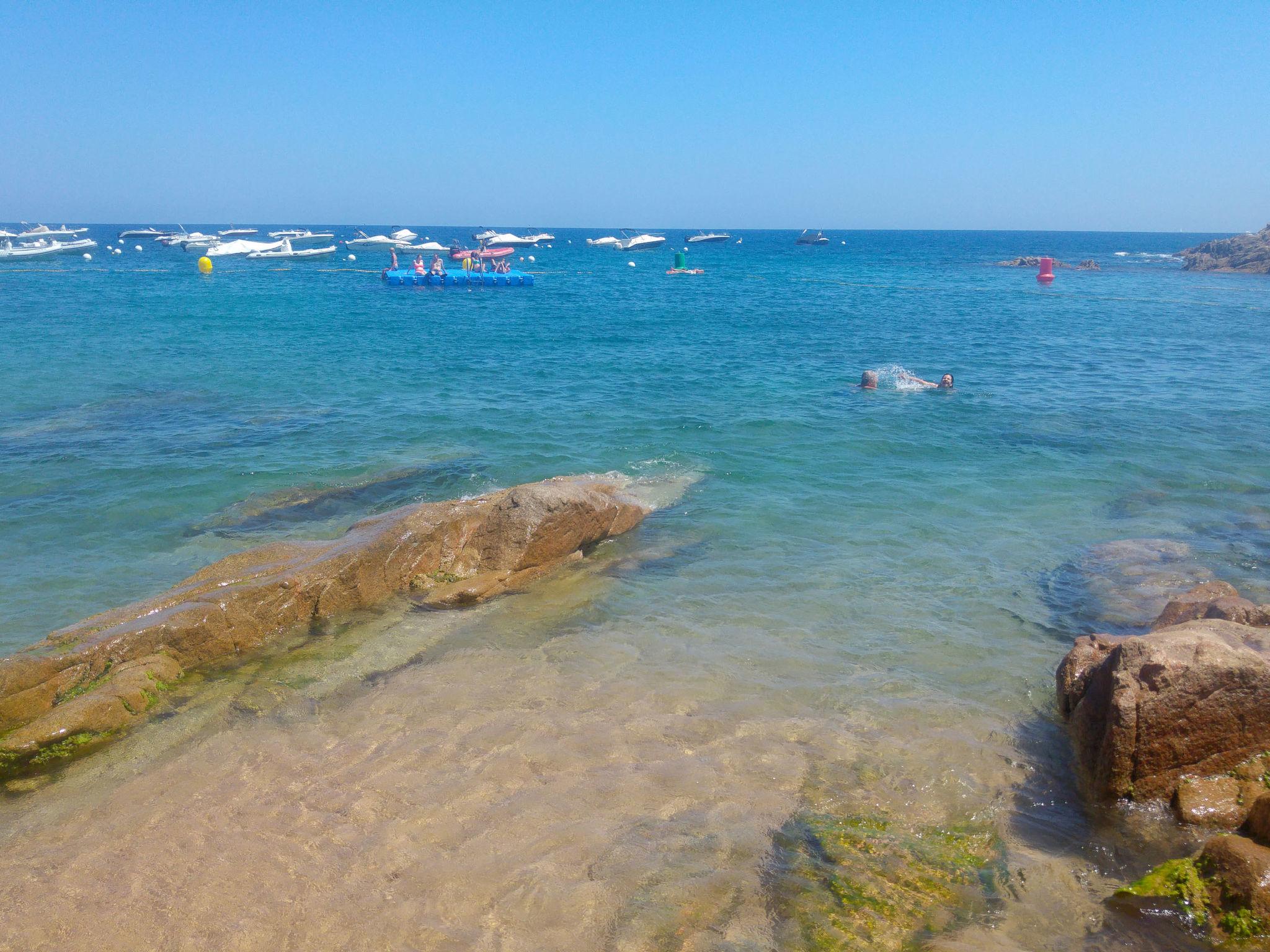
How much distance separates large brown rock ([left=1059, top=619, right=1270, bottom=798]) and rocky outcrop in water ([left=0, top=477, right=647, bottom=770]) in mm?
6309

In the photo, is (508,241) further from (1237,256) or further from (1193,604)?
(1193,604)

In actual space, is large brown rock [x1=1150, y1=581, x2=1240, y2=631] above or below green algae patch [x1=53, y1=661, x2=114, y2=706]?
above

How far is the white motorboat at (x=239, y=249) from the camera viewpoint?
75.7 m

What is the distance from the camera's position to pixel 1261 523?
37.9ft

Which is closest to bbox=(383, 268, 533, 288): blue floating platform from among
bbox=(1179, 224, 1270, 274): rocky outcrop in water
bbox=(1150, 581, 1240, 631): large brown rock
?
bbox=(1150, 581, 1240, 631): large brown rock

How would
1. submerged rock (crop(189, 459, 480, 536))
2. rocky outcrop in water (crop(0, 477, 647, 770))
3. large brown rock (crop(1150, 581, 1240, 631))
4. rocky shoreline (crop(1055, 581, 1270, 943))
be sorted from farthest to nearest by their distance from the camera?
submerged rock (crop(189, 459, 480, 536))
large brown rock (crop(1150, 581, 1240, 631))
rocky outcrop in water (crop(0, 477, 647, 770))
rocky shoreline (crop(1055, 581, 1270, 943))

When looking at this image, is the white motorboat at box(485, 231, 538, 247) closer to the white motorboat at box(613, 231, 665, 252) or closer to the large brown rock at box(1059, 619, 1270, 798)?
the white motorboat at box(613, 231, 665, 252)

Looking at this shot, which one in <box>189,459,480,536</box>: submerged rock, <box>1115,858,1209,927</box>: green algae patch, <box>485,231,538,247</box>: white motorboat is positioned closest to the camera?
<box>1115,858,1209,927</box>: green algae patch

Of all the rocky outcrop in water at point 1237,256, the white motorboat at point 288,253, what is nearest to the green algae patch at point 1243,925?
the rocky outcrop in water at point 1237,256

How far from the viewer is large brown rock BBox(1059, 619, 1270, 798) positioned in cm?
536

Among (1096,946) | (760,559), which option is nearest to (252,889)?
(1096,946)

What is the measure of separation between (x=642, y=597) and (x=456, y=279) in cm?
4310

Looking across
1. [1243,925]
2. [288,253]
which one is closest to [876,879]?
[1243,925]

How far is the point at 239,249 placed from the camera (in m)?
76.7
